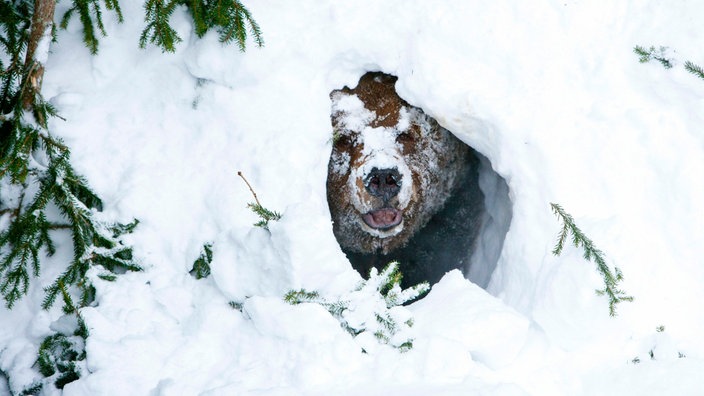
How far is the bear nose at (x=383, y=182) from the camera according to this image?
4.83m

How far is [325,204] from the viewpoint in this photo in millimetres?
4570

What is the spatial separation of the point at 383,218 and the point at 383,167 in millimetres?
459

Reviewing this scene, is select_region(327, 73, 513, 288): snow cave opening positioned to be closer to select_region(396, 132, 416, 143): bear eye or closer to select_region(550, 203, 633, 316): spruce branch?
select_region(396, 132, 416, 143): bear eye

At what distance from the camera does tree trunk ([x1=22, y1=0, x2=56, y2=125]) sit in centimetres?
372

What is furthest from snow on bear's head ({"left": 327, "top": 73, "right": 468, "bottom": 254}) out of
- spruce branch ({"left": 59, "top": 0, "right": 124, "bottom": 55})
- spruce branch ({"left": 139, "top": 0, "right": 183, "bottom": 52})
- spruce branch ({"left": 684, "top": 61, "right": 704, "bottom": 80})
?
spruce branch ({"left": 684, "top": 61, "right": 704, "bottom": 80})

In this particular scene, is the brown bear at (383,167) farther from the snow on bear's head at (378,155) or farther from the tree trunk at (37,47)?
the tree trunk at (37,47)

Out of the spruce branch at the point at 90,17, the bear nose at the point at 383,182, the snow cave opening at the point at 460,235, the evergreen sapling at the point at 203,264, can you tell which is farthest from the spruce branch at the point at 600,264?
the spruce branch at the point at 90,17

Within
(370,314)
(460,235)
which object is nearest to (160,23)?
(370,314)

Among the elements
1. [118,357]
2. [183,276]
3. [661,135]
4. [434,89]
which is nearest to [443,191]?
[434,89]

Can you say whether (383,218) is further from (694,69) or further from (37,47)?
(37,47)

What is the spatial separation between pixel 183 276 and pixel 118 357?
667 millimetres

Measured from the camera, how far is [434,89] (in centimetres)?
457

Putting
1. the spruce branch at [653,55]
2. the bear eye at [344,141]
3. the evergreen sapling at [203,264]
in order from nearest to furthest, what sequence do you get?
the evergreen sapling at [203,264]
the spruce branch at [653,55]
the bear eye at [344,141]

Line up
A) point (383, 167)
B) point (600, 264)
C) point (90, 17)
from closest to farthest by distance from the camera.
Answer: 1. point (600, 264)
2. point (90, 17)
3. point (383, 167)
